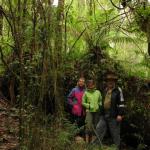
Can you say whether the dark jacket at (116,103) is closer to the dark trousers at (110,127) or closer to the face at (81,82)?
the dark trousers at (110,127)

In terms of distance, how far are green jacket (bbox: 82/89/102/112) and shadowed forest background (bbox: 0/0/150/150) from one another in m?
0.53

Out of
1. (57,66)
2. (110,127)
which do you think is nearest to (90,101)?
(110,127)

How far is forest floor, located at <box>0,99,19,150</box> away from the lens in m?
7.34

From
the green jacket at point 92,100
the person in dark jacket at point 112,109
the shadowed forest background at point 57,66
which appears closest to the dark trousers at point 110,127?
the person in dark jacket at point 112,109

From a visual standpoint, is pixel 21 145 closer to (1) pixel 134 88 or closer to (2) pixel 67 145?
(2) pixel 67 145

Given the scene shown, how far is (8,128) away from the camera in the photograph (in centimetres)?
848

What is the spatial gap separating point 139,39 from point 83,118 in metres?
3.20

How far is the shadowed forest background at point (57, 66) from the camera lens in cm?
571

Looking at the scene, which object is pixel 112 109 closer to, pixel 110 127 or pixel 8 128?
pixel 110 127

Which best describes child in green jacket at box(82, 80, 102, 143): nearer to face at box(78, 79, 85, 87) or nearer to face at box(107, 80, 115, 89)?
face at box(78, 79, 85, 87)

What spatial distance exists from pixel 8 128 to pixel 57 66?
3.25 meters

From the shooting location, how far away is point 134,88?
10758 millimetres

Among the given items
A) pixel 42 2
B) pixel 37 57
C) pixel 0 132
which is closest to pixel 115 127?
pixel 0 132

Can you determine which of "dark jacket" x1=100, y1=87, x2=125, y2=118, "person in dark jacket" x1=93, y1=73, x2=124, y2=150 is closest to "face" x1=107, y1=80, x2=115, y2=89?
"person in dark jacket" x1=93, y1=73, x2=124, y2=150
